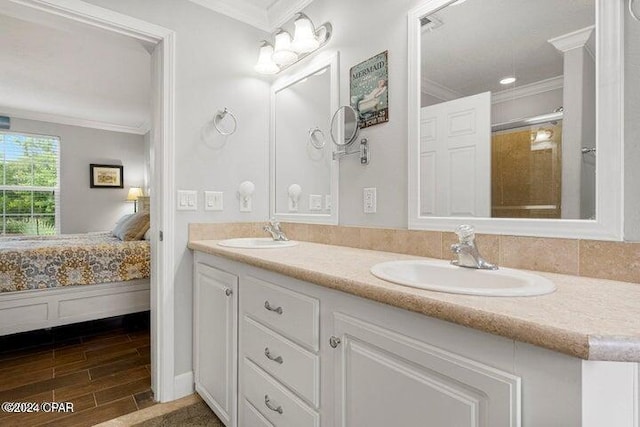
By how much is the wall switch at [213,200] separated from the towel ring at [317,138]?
0.64 m

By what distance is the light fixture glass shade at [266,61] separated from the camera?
6.80ft

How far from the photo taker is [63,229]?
490 centimetres

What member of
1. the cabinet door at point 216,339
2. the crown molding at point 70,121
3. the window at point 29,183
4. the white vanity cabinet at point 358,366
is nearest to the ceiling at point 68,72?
the crown molding at point 70,121

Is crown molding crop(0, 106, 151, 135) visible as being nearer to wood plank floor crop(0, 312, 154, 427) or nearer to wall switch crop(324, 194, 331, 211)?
wood plank floor crop(0, 312, 154, 427)

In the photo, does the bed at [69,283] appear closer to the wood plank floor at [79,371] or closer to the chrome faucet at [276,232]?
the wood plank floor at [79,371]

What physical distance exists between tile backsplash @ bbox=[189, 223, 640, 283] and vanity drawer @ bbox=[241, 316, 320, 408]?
611 mm

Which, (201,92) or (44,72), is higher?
(44,72)

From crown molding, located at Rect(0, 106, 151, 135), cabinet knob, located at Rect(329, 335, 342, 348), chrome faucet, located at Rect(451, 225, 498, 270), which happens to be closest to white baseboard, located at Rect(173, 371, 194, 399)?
cabinet knob, located at Rect(329, 335, 342, 348)

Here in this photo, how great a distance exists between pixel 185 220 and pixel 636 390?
1.87 meters

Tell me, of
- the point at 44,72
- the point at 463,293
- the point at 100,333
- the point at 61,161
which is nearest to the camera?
the point at 463,293

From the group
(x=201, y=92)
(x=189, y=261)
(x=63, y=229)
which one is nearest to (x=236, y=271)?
(x=189, y=261)

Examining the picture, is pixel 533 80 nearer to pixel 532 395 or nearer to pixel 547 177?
pixel 547 177

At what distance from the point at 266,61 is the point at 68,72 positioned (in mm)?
2471

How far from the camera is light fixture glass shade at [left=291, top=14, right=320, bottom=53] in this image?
182 centimetres
